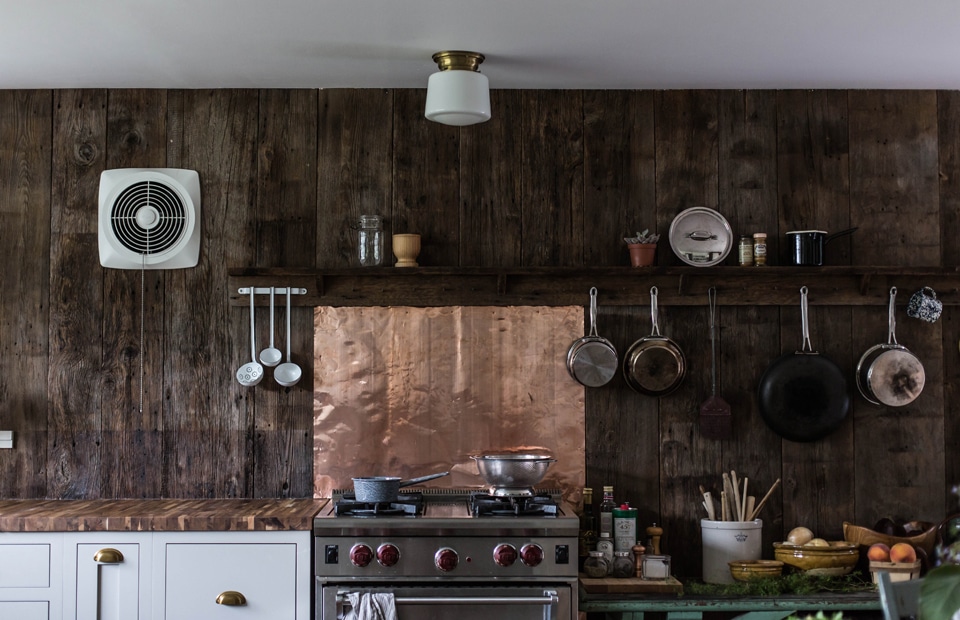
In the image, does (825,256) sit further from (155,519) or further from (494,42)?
(155,519)

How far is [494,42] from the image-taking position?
3.20 m

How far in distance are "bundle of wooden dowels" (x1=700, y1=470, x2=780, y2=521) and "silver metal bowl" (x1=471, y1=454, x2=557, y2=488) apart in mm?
670

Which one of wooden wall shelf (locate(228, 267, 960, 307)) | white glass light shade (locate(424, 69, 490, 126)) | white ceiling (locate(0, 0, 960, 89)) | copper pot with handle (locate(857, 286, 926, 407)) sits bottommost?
copper pot with handle (locate(857, 286, 926, 407))

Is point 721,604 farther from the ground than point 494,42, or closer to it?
closer to it

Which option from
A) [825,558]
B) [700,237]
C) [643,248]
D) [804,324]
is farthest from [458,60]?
[825,558]

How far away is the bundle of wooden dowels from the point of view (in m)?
3.65

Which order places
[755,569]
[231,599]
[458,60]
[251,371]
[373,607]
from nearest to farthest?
[373,607]
[231,599]
[458,60]
[755,569]
[251,371]

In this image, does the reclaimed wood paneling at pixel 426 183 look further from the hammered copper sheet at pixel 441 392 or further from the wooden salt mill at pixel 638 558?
the wooden salt mill at pixel 638 558

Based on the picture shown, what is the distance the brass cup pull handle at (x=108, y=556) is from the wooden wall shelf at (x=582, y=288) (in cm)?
102

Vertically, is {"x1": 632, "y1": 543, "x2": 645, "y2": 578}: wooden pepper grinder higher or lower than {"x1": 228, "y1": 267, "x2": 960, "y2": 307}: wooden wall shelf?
lower

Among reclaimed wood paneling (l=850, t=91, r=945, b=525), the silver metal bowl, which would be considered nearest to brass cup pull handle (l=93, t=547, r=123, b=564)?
the silver metal bowl

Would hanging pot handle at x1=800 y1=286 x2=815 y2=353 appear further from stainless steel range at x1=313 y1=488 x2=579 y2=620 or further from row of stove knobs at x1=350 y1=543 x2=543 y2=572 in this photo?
row of stove knobs at x1=350 y1=543 x2=543 y2=572

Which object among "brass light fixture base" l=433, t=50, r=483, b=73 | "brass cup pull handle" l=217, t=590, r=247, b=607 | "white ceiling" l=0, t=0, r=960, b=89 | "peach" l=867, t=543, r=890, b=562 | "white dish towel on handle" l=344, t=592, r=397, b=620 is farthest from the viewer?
"peach" l=867, t=543, r=890, b=562

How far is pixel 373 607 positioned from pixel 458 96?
1.68 m
